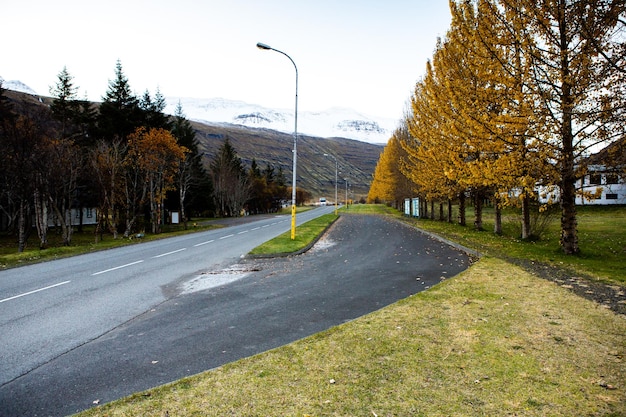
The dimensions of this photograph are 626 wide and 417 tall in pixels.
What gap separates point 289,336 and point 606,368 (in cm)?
388

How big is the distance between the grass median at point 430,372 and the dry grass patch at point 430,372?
1cm

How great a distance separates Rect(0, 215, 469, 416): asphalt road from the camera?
14.1 feet

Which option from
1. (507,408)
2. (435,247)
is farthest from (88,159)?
(507,408)

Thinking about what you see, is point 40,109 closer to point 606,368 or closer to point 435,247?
point 435,247

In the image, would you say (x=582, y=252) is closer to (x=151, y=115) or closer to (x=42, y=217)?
(x=42, y=217)

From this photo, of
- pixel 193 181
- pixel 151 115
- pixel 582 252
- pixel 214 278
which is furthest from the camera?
pixel 193 181

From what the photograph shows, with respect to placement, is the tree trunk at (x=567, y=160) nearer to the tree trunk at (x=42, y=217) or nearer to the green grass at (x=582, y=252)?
the green grass at (x=582, y=252)

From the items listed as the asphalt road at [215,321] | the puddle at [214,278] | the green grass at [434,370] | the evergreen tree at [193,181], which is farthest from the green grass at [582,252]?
the evergreen tree at [193,181]

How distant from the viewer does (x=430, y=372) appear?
427 cm

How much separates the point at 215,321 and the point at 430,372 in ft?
12.3

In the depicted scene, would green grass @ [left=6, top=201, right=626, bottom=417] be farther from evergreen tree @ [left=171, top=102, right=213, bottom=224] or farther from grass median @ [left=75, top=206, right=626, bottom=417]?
evergreen tree @ [left=171, top=102, right=213, bottom=224]

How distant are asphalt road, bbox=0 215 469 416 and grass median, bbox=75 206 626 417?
0.53 m

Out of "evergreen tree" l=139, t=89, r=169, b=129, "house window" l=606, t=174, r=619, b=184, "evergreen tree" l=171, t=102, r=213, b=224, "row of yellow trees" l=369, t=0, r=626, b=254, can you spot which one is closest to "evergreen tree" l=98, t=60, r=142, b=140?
"evergreen tree" l=139, t=89, r=169, b=129

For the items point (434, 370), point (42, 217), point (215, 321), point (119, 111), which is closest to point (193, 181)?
point (119, 111)
